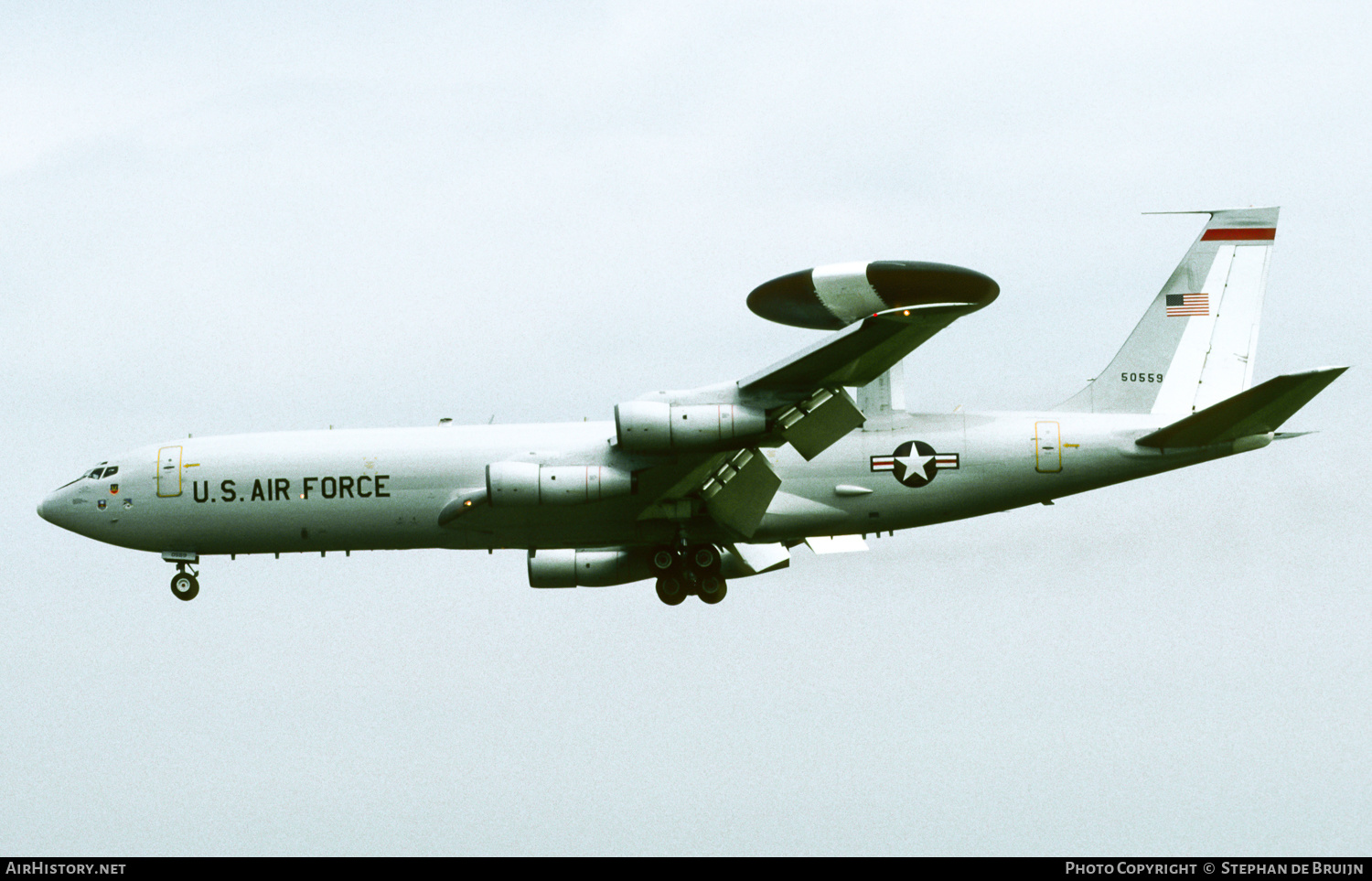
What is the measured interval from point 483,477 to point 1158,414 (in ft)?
45.4

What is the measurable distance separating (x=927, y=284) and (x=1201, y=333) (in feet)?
30.9

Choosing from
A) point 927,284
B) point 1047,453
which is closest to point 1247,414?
point 1047,453

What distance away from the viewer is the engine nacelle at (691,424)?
88.4 ft

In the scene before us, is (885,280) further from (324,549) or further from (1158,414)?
(324,549)

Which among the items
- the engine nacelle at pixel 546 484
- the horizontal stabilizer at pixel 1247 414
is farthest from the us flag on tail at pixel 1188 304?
the engine nacelle at pixel 546 484

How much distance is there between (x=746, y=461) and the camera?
2916cm

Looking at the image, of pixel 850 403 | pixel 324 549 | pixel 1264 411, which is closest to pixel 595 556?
pixel 324 549

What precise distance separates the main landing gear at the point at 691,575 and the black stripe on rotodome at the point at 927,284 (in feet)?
24.3

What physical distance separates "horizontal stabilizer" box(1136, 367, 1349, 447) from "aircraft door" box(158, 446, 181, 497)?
65.7ft

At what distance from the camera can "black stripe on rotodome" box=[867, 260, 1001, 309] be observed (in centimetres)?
2531

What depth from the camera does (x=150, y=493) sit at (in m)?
32.7

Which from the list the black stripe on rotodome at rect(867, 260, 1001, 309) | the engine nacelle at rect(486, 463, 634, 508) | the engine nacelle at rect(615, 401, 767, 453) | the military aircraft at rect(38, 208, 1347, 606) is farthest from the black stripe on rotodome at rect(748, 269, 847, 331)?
the engine nacelle at rect(486, 463, 634, 508)

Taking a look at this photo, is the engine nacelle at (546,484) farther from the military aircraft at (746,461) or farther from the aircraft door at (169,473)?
the aircraft door at (169,473)

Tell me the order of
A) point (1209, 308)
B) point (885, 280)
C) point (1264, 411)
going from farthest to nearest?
point (1209, 308), point (1264, 411), point (885, 280)
